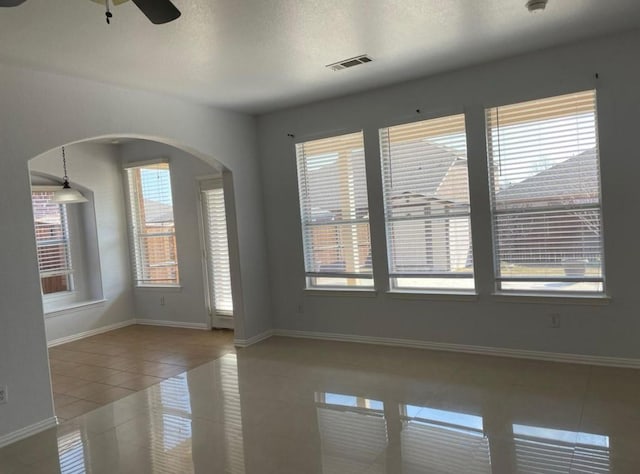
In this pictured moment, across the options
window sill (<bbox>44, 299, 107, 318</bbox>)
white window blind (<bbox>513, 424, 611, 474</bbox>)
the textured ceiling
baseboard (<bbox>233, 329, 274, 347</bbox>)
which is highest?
the textured ceiling

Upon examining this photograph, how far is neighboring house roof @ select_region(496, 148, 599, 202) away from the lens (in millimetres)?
4070

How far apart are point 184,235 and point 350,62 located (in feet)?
12.7

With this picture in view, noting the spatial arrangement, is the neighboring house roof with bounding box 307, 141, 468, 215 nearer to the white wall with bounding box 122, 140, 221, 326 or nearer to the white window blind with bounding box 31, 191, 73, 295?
the white wall with bounding box 122, 140, 221, 326

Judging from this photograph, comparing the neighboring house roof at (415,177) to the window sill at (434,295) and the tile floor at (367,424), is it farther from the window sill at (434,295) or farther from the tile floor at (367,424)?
the tile floor at (367,424)

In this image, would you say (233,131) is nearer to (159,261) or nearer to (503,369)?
(159,261)

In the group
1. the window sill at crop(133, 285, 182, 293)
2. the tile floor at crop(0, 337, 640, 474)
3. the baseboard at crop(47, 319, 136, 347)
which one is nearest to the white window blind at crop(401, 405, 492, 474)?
the tile floor at crop(0, 337, 640, 474)

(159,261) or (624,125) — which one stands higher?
(624,125)

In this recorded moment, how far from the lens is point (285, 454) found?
2.98 meters

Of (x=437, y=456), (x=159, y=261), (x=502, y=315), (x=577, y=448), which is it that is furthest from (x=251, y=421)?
(x=159, y=261)

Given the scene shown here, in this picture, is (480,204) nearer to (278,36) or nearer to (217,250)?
(278,36)

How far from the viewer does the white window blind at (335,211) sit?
17.4 feet

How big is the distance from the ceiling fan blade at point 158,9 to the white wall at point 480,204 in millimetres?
2450

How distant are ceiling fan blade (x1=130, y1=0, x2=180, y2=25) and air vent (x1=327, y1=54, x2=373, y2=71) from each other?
2.12m

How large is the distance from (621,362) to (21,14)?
505 centimetres
